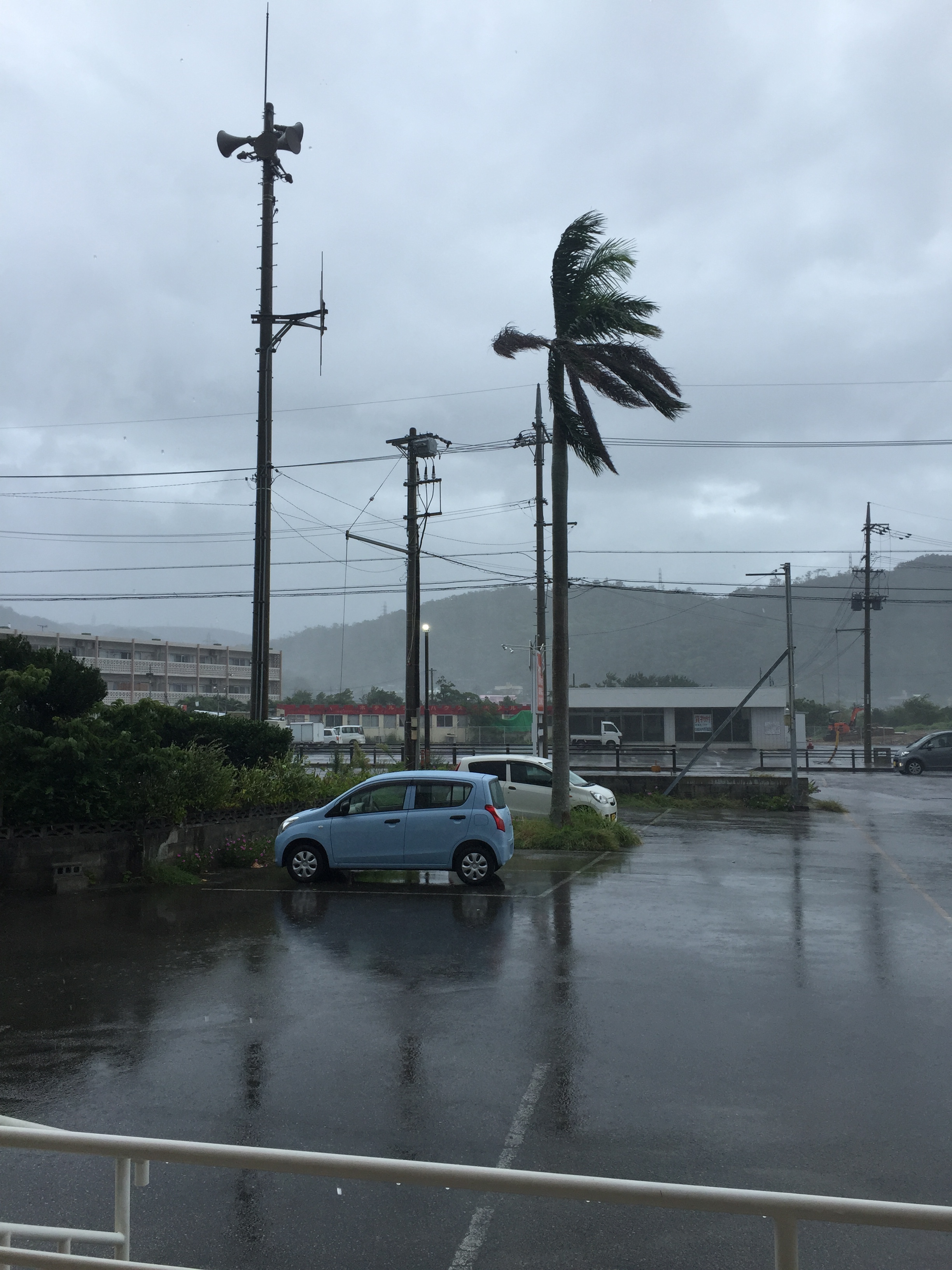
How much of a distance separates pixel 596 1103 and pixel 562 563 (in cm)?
1447

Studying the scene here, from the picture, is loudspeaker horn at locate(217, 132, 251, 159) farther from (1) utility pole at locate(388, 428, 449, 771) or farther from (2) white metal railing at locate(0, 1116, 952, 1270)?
(2) white metal railing at locate(0, 1116, 952, 1270)

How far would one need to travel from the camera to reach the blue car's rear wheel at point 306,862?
14430 millimetres

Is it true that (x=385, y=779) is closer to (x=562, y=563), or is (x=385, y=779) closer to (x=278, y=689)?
(x=562, y=563)

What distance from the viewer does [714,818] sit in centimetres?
2494

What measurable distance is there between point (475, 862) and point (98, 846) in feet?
18.0

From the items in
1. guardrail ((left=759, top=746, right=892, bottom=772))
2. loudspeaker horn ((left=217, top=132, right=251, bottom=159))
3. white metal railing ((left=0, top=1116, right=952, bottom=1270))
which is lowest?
guardrail ((left=759, top=746, right=892, bottom=772))

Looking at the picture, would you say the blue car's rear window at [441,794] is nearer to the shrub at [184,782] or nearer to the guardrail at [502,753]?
the shrub at [184,782]

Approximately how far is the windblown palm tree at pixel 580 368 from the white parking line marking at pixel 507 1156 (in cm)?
1253

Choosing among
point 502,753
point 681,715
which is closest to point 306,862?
point 502,753

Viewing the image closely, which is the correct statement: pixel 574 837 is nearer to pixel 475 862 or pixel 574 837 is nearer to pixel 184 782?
pixel 475 862

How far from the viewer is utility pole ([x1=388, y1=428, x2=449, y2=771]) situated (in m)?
24.8

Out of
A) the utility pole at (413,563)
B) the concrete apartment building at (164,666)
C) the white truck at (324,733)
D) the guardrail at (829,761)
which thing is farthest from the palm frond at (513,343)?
the concrete apartment building at (164,666)

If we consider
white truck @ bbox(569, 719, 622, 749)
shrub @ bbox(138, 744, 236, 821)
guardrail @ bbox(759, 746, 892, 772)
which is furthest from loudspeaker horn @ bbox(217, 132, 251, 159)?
white truck @ bbox(569, 719, 622, 749)

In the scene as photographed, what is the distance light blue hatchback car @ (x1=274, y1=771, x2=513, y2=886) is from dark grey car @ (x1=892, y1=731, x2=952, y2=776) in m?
34.0
